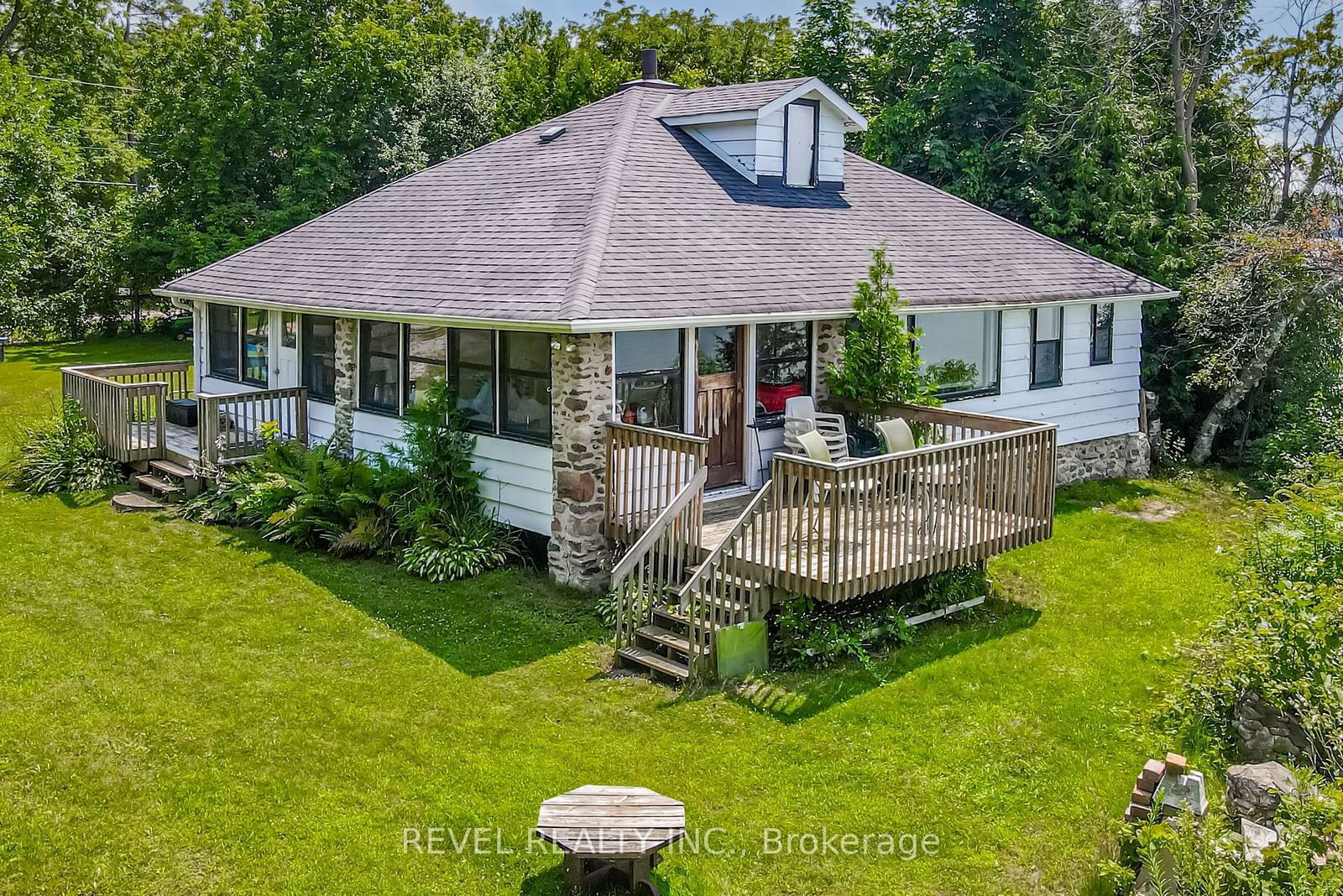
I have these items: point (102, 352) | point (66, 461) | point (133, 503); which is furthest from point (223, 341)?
point (102, 352)

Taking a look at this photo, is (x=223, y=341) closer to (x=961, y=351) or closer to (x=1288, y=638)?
(x=961, y=351)

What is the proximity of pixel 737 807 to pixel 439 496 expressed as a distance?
20.2ft

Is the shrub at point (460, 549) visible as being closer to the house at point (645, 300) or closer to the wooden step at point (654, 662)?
the house at point (645, 300)

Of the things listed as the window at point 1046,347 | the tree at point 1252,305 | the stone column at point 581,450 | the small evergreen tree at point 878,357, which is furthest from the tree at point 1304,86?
the stone column at point 581,450

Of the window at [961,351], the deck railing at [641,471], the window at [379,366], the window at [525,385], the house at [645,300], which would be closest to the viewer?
the deck railing at [641,471]

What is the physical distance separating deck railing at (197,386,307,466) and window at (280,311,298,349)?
2.87 ft

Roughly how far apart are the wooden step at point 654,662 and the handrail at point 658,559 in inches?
4.5

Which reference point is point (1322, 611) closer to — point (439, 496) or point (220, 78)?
point (439, 496)

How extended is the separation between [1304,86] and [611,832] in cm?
1827

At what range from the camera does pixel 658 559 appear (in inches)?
394

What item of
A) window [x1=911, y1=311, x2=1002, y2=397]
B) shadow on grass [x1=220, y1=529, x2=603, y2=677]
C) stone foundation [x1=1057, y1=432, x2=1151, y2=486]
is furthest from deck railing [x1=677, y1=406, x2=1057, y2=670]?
stone foundation [x1=1057, y1=432, x2=1151, y2=486]

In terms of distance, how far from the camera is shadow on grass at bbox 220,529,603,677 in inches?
390

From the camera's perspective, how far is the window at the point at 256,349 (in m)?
16.2

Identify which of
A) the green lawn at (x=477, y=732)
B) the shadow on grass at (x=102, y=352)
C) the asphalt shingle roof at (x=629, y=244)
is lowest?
the green lawn at (x=477, y=732)
